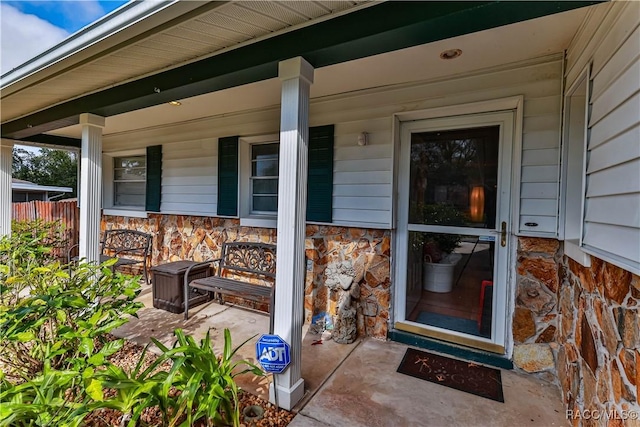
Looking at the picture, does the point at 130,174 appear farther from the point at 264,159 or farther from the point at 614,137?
the point at 614,137

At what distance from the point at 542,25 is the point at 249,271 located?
336cm

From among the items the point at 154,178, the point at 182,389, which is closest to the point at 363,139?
the point at 182,389

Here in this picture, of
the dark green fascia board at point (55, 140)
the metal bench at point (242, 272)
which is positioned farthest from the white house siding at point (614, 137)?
the dark green fascia board at point (55, 140)

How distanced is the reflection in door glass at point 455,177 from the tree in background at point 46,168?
2526 cm

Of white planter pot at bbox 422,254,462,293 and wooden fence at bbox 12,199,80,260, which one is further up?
wooden fence at bbox 12,199,80,260

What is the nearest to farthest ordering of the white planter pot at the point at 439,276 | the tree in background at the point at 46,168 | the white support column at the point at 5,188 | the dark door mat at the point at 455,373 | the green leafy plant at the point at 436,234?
the dark door mat at the point at 455,373 < the green leafy plant at the point at 436,234 < the white planter pot at the point at 439,276 < the white support column at the point at 5,188 < the tree in background at the point at 46,168

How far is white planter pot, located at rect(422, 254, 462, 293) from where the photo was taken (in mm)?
2945

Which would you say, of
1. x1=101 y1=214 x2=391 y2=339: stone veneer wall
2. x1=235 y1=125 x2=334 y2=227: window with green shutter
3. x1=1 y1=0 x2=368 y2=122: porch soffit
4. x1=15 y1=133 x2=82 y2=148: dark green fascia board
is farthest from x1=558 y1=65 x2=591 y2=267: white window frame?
x1=15 y1=133 x2=82 y2=148: dark green fascia board

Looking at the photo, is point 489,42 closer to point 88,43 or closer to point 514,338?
point 514,338

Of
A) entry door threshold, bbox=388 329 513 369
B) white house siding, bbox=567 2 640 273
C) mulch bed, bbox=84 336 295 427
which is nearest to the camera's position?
white house siding, bbox=567 2 640 273

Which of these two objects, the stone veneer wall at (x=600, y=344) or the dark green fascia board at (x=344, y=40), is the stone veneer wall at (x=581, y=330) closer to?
the stone veneer wall at (x=600, y=344)

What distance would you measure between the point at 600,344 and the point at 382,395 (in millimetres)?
1334

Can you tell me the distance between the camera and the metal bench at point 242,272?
3162mm

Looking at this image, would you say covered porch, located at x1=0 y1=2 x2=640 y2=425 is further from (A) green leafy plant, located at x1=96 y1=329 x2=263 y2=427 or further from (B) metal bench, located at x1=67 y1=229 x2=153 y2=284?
(B) metal bench, located at x1=67 y1=229 x2=153 y2=284
